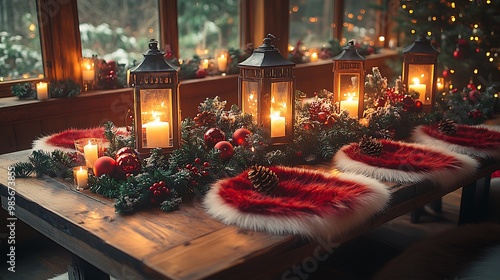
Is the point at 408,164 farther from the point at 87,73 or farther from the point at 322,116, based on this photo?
the point at 87,73

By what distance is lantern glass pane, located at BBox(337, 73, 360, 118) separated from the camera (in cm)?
243

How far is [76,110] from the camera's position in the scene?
10.6ft

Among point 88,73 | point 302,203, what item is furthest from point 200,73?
point 302,203

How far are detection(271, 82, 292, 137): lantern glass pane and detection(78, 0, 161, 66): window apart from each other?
74.3 inches

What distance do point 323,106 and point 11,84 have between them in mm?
2003

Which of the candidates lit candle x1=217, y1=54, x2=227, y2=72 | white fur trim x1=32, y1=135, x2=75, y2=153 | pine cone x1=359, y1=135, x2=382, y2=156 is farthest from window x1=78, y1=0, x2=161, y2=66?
pine cone x1=359, y1=135, x2=382, y2=156

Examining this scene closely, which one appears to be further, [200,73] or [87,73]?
[200,73]

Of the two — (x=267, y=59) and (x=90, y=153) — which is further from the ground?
(x=267, y=59)

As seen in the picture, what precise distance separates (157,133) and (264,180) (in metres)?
0.47

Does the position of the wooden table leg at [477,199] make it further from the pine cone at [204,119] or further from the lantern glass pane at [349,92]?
the pine cone at [204,119]

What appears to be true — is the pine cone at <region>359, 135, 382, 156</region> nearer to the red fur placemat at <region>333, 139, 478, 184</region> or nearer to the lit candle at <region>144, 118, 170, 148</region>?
the red fur placemat at <region>333, 139, 478, 184</region>

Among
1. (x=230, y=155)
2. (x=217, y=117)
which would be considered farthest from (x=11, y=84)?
(x=230, y=155)

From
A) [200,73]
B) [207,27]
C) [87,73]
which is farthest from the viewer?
[207,27]

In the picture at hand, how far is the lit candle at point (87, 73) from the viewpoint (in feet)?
11.2
